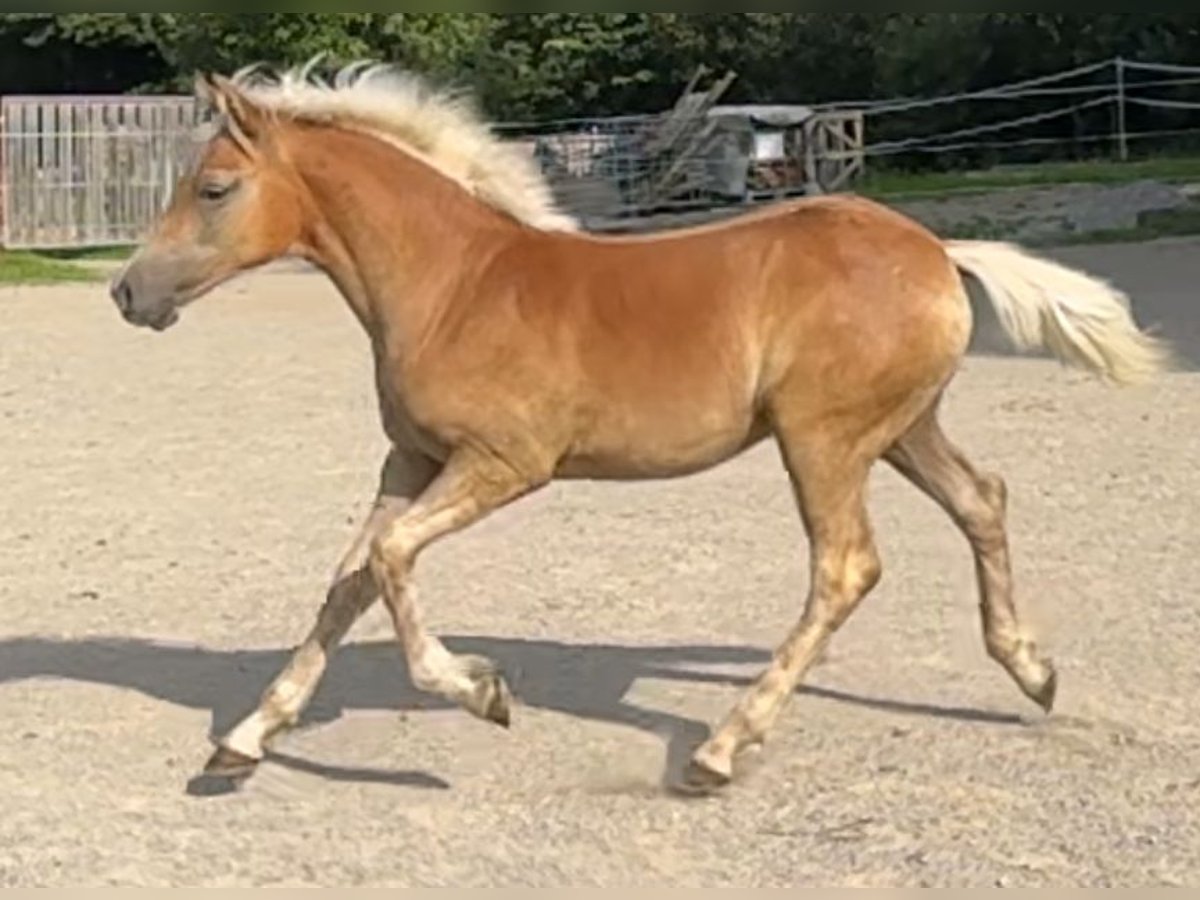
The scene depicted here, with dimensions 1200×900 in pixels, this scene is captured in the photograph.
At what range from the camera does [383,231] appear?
5.67m

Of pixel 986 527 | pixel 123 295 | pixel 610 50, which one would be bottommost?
pixel 986 527

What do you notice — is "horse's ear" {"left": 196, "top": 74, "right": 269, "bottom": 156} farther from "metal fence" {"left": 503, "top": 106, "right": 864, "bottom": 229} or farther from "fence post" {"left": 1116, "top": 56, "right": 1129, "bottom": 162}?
"fence post" {"left": 1116, "top": 56, "right": 1129, "bottom": 162}

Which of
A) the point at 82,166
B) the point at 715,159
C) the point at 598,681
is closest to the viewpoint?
the point at 598,681

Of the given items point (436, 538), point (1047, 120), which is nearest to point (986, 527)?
point (436, 538)

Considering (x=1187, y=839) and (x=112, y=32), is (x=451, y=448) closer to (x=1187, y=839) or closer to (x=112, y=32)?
(x=1187, y=839)

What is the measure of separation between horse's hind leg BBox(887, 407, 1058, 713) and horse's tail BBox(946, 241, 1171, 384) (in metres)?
0.36

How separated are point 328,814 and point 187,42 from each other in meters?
26.7

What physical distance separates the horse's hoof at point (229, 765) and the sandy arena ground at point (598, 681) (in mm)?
89

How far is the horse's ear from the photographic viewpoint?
553 centimetres

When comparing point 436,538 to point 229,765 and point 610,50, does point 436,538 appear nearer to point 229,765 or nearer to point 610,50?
point 229,765

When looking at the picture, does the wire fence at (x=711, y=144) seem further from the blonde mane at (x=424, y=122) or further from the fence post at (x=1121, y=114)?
the blonde mane at (x=424, y=122)

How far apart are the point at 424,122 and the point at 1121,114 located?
30.7 meters

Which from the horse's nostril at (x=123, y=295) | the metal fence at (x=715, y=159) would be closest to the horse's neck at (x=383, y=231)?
the horse's nostril at (x=123, y=295)

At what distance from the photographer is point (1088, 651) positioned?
658 centimetres
